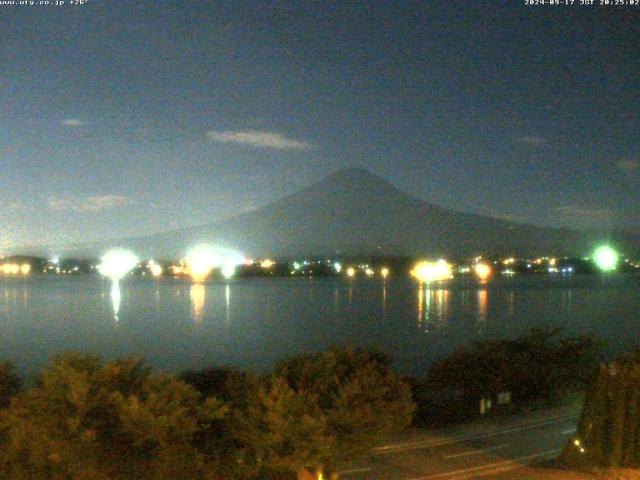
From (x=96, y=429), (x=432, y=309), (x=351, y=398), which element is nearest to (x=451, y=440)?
(x=351, y=398)

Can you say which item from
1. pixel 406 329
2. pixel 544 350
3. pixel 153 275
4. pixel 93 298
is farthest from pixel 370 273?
pixel 544 350

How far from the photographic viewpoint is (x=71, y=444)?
20.7 ft

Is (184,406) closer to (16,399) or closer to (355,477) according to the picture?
(16,399)

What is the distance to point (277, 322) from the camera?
2159 inches

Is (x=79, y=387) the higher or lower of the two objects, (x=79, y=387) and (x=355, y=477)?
the higher

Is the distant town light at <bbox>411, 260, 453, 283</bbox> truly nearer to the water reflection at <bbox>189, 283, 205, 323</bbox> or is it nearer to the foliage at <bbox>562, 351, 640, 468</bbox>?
the water reflection at <bbox>189, 283, 205, 323</bbox>

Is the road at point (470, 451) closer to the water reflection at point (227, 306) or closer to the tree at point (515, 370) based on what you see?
the tree at point (515, 370)

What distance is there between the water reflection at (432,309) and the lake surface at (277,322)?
96 millimetres

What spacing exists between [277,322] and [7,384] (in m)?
46.8

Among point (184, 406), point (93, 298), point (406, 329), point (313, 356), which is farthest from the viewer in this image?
point (93, 298)

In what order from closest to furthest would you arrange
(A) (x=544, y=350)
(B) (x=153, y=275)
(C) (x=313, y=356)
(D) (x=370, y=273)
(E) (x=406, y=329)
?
(C) (x=313, y=356), (A) (x=544, y=350), (E) (x=406, y=329), (D) (x=370, y=273), (B) (x=153, y=275)

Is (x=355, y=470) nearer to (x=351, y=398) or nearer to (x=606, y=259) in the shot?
(x=351, y=398)

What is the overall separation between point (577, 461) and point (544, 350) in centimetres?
1160

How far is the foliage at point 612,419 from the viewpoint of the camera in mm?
8375
